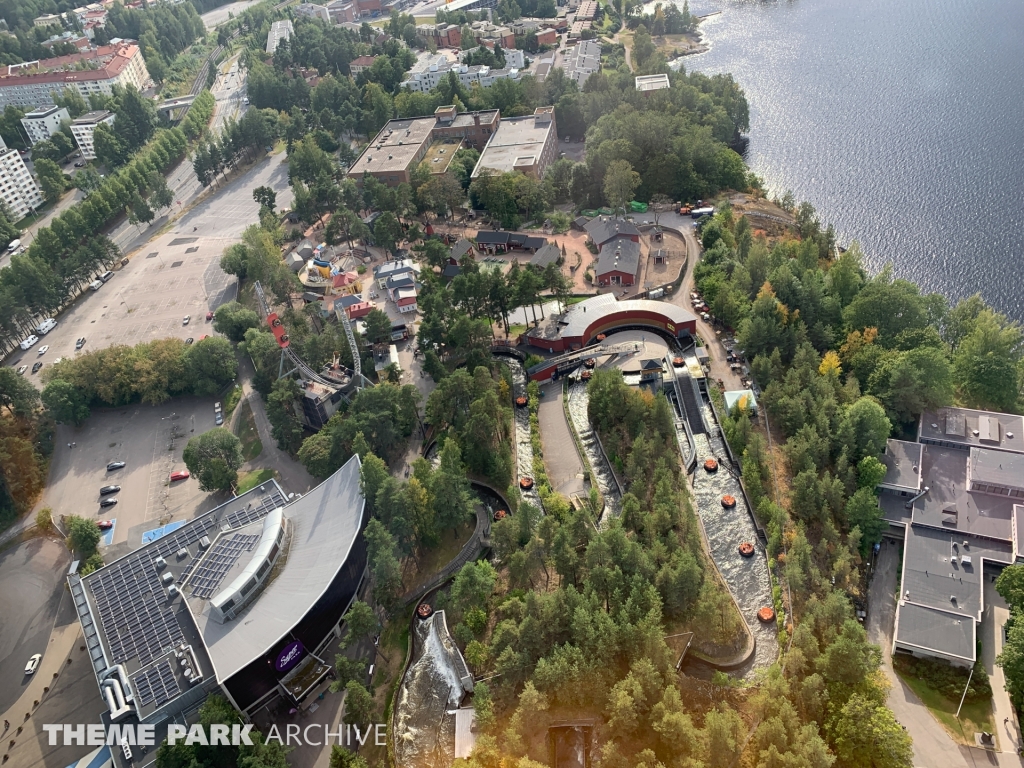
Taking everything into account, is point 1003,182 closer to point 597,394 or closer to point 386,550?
point 597,394

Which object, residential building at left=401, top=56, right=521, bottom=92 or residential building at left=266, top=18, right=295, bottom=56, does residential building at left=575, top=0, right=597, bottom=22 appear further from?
residential building at left=266, top=18, right=295, bottom=56

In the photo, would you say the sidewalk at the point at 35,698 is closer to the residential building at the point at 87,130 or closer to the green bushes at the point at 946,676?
the green bushes at the point at 946,676

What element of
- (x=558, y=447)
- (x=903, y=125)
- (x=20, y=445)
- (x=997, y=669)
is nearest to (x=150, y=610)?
(x=20, y=445)

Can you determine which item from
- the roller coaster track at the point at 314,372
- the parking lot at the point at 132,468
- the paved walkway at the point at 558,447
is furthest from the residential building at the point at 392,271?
the paved walkway at the point at 558,447

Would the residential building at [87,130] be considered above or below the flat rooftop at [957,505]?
above

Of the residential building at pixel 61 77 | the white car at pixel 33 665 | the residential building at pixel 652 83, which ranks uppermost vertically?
the residential building at pixel 61 77

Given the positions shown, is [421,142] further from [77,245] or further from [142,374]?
[142,374]
